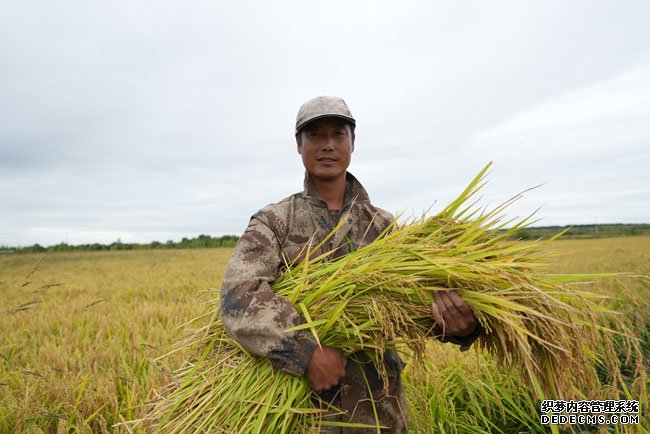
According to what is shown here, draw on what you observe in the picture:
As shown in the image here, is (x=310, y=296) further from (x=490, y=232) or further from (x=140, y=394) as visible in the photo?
(x=140, y=394)

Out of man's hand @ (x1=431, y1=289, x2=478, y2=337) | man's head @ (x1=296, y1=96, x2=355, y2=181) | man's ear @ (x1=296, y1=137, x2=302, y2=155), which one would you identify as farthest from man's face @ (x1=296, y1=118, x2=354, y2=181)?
man's hand @ (x1=431, y1=289, x2=478, y2=337)

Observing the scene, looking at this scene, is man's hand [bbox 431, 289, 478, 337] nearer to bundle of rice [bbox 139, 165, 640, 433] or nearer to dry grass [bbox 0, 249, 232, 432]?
bundle of rice [bbox 139, 165, 640, 433]

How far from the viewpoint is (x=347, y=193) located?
7.53ft

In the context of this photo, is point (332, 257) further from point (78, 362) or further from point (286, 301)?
point (78, 362)

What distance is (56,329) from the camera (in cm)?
468

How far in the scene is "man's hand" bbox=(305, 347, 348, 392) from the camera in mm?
1499

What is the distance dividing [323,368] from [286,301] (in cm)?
30

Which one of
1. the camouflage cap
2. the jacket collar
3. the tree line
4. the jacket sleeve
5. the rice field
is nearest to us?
the jacket sleeve

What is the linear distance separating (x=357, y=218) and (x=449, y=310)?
83cm

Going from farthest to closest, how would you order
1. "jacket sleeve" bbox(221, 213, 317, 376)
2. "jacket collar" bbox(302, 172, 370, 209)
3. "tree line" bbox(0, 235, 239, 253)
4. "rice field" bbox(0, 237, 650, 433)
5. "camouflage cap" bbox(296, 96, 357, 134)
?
Answer: "tree line" bbox(0, 235, 239, 253) → "rice field" bbox(0, 237, 650, 433) → "jacket collar" bbox(302, 172, 370, 209) → "camouflage cap" bbox(296, 96, 357, 134) → "jacket sleeve" bbox(221, 213, 317, 376)

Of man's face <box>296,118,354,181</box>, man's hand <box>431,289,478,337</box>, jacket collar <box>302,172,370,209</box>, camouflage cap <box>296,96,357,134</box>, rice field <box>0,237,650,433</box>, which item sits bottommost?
rice field <box>0,237,650,433</box>

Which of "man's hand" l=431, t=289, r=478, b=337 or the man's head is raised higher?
the man's head

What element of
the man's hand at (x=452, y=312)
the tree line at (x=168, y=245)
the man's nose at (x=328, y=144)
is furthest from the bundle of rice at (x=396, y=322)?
the tree line at (x=168, y=245)

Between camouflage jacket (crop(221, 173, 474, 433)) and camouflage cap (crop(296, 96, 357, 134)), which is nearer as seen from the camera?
camouflage jacket (crop(221, 173, 474, 433))
